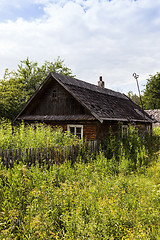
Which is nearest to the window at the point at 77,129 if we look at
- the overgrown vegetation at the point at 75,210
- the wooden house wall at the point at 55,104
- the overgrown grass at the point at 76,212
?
the wooden house wall at the point at 55,104

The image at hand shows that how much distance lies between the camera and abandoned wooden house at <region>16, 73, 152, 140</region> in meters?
10.9

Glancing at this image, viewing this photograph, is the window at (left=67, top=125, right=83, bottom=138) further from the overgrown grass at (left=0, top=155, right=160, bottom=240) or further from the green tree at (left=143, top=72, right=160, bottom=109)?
the green tree at (left=143, top=72, right=160, bottom=109)

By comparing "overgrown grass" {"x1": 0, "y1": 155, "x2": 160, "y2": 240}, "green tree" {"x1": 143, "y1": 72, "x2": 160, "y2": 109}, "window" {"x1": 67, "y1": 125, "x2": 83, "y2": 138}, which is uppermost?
"green tree" {"x1": 143, "y1": 72, "x2": 160, "y2": 109}

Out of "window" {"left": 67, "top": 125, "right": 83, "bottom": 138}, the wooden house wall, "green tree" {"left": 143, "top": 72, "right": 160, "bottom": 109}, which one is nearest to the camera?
"window" {"left": 67, "top": 125, "right": 83, "bottom": 138}

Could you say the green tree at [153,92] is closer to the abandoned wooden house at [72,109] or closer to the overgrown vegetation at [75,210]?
the abandoned wooden house at [72,109]

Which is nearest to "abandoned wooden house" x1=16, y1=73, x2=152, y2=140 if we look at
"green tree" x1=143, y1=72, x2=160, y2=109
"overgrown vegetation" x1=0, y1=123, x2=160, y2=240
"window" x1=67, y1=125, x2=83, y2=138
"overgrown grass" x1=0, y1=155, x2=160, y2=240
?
"window" x1=67, y1=125, x2=83, y2=138

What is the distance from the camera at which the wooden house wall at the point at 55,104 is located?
11914 mm

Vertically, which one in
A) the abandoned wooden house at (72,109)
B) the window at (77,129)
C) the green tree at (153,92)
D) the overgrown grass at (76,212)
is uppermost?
the green tree at (153,92)

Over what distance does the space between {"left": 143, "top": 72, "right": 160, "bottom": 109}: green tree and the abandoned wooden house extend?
3288 centimetres

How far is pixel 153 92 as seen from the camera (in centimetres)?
4353

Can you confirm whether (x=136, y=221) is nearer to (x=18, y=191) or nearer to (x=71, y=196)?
(x=71, y=196)

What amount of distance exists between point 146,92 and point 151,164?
4014cm

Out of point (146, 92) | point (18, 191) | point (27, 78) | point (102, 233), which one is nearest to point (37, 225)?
point (102, 233)

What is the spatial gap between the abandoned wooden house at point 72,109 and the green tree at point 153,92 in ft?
108
